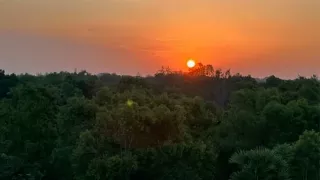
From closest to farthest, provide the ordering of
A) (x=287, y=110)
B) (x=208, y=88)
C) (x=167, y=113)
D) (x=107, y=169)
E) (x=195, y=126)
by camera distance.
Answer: (x=107, y=169) < (x=167, y=113) < (x=195, y=126) < (x=287, y=110) < (x=208, y=88)

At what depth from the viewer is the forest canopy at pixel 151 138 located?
2584 centimetres

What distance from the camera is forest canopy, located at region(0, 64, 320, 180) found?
25844 millimetres

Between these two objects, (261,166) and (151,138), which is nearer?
(261,166)

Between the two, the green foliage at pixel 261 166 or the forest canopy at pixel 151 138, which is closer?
the green foliage at pixel 261 166

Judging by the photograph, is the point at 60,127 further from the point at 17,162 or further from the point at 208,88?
the point at 208,88

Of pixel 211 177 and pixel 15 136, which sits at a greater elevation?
pixel 15 136

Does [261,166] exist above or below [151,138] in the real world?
below

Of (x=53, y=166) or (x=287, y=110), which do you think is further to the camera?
(x=287, y=110)

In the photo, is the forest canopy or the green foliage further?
the forest canopy

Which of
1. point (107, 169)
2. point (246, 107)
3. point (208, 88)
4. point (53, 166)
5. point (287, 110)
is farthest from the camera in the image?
point (208, 88)

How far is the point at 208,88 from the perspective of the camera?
335ft

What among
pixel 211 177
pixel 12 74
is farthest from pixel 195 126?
pixel 12 74

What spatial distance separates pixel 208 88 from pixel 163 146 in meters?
76.1

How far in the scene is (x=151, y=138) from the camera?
27.1m
